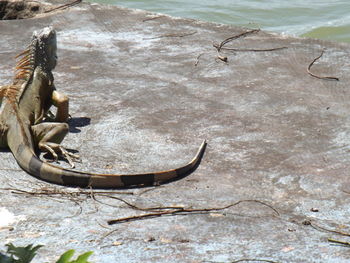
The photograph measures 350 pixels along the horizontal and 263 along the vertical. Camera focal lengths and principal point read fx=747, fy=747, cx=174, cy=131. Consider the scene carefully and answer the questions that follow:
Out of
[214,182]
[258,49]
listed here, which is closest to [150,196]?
[214,182]

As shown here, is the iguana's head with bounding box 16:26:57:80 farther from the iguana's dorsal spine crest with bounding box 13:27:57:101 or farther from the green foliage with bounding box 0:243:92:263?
the green foliage with bounding box 0:243:92:263

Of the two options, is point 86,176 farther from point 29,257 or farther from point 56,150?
point 29,257

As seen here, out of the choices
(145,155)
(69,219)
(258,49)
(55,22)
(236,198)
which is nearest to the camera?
(69,219)

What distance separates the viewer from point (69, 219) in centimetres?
386

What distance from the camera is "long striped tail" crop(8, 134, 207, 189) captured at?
13.8 feet

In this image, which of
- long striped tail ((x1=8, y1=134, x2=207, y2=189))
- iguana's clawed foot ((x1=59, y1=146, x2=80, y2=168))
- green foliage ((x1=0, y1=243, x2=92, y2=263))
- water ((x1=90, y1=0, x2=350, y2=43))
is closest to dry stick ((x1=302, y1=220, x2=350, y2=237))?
long striped tail ((x1=8, y1=134, x2=207, y2=189))

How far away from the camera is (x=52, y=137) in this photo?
4754mm

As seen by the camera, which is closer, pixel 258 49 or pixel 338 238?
pixel 338 238

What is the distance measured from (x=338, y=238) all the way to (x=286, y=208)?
0.45 meters

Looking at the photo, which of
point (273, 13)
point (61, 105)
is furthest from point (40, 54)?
point (273, 13)

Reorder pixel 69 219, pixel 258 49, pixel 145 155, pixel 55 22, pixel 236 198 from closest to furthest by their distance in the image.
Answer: pixel 69 219
pixel 236 198
pixel 145 155
pixel 258 49
pixel 55 22

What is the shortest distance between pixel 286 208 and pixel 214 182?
54 cm

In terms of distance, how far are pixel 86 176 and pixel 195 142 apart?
3.60ft

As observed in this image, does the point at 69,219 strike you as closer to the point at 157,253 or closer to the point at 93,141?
the point at 157,253
